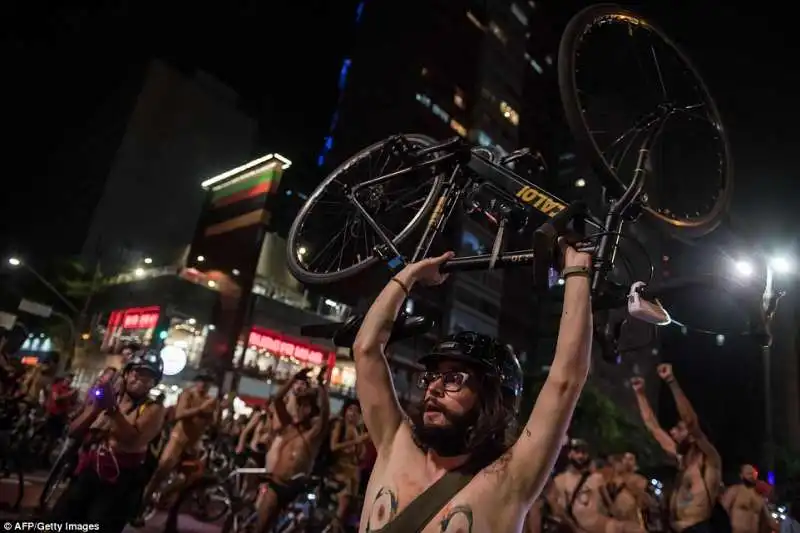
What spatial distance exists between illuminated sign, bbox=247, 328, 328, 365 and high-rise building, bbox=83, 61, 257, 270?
14.1 metres

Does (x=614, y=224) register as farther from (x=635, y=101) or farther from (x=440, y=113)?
(x=440, y=113)

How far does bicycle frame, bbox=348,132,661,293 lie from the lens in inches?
114

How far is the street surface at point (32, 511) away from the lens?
855 cm

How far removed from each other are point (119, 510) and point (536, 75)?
7209 centimetres

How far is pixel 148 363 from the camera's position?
18.7 ft

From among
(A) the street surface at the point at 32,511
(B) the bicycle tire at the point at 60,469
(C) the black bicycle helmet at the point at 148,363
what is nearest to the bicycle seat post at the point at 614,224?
(C) the black bicycle helmet at the point at 148,363

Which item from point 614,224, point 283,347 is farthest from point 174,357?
point 283,347

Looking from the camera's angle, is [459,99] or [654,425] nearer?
[654,425]

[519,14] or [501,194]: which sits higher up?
[519,14]

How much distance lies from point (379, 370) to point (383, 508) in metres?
0.68

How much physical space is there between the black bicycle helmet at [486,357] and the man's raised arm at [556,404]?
1.16 ft

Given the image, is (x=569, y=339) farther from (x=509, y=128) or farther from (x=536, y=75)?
(x=536, y=75)

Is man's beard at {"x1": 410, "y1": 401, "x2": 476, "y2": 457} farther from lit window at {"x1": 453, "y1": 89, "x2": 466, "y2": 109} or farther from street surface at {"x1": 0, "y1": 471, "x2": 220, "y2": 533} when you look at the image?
lit window at {"x1": 453, "y1": 89, "x2": 466, "y2": 109}

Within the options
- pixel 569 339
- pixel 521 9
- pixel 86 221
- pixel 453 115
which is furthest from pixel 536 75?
pixel 569 339
